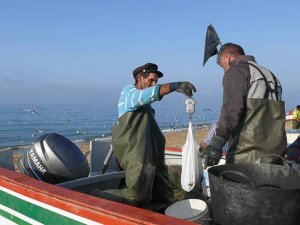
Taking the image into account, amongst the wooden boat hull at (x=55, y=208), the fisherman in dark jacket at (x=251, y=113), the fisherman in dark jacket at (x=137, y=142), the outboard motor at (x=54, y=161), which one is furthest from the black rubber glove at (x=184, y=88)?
the outboard motor at (x=54, y=161)

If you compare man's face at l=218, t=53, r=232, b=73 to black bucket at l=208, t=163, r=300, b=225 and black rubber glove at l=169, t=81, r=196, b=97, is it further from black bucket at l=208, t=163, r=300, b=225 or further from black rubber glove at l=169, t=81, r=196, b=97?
black bucket at l=208, t=163, r=300, b=225

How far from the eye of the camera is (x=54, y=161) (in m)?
4.21

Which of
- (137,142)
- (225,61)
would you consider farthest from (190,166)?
(225,61)

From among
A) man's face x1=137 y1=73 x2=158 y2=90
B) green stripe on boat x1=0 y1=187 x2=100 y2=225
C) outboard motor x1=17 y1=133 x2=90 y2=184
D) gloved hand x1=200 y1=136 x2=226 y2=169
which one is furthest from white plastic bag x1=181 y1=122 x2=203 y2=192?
outboard motor x1=17 y1=133 x2=90 y2=184

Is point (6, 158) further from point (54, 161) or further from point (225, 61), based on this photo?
point (225, 61)

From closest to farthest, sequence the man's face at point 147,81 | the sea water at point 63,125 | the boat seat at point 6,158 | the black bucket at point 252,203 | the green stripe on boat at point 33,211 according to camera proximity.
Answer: the black bucket at point 252,203, the green stripe on boat at point 33,211, the man's face at point 147,81, the boat seat at point 6,158, the sea water at point 63,125

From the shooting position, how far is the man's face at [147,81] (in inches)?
147

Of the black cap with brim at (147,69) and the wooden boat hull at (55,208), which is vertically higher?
the black cap with brim at (147,69)

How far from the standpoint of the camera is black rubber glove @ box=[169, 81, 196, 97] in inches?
121

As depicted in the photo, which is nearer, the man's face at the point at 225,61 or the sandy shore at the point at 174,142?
the man's face at the point at 225,61

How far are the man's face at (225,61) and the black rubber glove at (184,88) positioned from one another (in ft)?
3.13

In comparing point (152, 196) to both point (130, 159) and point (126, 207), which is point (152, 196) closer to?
point (130, 159)

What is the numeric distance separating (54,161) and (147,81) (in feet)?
4.67

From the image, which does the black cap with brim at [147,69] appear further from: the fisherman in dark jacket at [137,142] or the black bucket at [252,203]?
the black bucket at [252,203]
